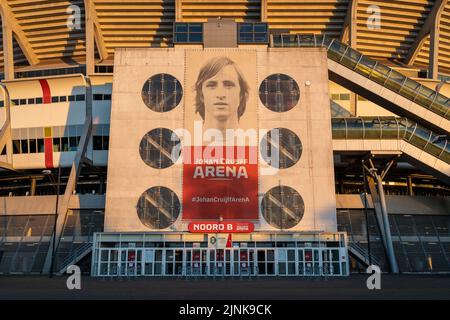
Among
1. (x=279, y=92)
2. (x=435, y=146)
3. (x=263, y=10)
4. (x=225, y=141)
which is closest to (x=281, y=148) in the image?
(x=225, y=141)

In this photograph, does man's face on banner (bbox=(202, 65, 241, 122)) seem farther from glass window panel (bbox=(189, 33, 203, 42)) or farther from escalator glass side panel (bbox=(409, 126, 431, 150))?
escalator glass side panel (bbox=(409, 126, 431, 150))

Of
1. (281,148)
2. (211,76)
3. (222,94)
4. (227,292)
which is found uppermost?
(211,76)

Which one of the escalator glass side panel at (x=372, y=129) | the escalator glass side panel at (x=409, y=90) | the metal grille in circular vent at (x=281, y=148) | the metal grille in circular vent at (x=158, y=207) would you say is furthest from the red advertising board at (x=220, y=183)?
the escalator glass side panel at (x=409, y=90)

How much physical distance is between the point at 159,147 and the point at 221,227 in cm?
812

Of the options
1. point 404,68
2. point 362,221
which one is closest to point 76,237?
point 362,221

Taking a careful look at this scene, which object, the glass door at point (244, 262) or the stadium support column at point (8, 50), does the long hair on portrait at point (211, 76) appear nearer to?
the glass door at point (244, 262)

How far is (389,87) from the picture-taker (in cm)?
5566

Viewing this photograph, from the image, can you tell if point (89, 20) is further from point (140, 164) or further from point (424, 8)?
point (424, 8)

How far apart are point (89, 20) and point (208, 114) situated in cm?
1590

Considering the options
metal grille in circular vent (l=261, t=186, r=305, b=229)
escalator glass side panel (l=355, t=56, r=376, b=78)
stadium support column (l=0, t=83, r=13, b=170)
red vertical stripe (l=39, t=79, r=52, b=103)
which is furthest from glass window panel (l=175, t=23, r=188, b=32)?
stadium support column (l=0, t=83, r=13, b=170)

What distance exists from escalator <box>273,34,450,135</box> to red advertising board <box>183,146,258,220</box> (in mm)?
10101

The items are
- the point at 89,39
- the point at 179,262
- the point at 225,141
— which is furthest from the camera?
the point at 89,39

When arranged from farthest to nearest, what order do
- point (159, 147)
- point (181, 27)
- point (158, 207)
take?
1. point (181, 27)
2. point (159, 147)
3. point (158, 207)

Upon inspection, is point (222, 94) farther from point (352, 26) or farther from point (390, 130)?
point (352, 26)
